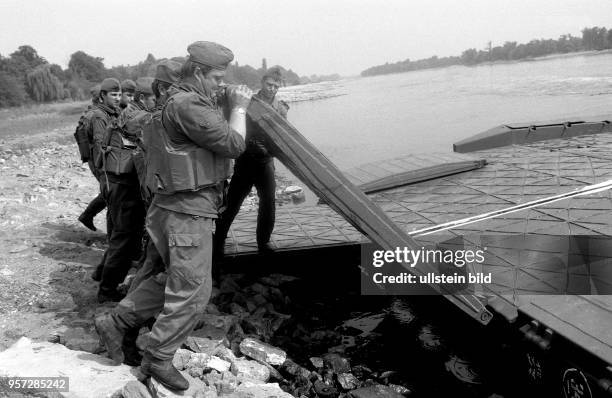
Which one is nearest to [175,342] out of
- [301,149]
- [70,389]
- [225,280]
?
[70,389]

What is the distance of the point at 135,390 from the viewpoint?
9.67 ft

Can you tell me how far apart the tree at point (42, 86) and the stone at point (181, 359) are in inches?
1867

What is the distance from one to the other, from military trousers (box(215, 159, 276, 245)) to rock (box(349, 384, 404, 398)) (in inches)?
71.8

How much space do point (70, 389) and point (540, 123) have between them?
27.0 ft

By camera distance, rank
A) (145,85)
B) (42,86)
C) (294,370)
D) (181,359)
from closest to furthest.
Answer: (181,359), (294,370), (145,85), (42,86)

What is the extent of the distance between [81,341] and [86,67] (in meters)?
64.2

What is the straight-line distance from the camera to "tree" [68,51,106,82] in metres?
60.8

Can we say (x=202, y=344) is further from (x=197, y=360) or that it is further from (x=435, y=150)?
(x=435, y=150)

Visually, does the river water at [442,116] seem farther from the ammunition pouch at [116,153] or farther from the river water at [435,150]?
the ammunition pouch at [116,153]

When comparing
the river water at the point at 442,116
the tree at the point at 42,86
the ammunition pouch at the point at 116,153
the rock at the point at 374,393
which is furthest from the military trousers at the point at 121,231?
the tree at the point at 42,86

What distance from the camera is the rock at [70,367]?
3.07m

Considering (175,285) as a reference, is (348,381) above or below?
below

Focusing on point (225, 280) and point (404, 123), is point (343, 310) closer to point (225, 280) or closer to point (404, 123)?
point (225, 280)

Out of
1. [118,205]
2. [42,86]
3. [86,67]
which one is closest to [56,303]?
[118,205]
